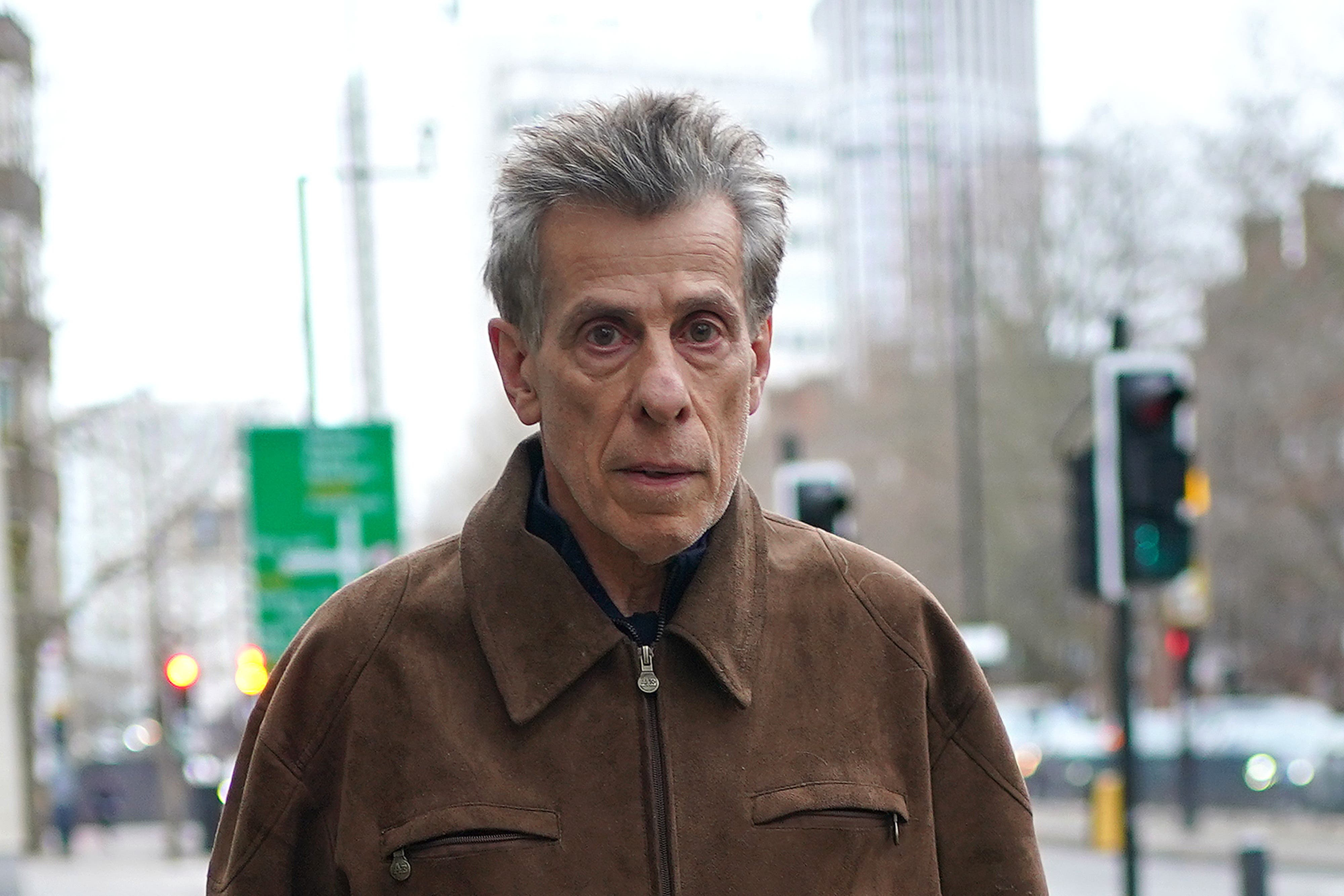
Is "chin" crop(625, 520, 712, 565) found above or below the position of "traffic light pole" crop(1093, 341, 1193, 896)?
above

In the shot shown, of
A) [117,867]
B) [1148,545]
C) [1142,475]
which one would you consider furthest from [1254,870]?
[117,867]

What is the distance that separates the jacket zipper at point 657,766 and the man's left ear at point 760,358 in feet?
1.03

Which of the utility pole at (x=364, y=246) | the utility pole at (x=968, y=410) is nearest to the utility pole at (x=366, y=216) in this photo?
the utility pole at (x=364, y=246)

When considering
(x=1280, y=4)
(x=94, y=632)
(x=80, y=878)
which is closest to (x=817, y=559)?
(x=80, y=878)

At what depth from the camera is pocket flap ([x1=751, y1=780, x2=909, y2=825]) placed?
7.20 ft

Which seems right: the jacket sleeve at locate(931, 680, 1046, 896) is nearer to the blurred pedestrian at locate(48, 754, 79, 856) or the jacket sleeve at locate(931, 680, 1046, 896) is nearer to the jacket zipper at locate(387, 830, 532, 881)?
→ the jacket zipper at locate(387, 830, 532, 881)

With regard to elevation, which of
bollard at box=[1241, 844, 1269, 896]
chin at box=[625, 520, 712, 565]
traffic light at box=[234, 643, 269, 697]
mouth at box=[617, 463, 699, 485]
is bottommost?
traffic light at box=[234, 643, 269, 697]

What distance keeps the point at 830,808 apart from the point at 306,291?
13643mm

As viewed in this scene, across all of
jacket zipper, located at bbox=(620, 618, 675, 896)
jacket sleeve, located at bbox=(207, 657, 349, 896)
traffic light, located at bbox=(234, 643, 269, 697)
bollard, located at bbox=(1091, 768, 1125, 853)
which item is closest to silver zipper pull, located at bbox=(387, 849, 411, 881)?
jacket sleeve, located at bbox=(207, 657, 349, 896)

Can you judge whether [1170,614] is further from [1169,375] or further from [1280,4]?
[1169,375]

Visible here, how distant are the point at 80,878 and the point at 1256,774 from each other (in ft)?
55.6

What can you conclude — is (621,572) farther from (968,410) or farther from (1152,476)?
(968,410)

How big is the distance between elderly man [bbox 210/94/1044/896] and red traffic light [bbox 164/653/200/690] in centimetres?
2118

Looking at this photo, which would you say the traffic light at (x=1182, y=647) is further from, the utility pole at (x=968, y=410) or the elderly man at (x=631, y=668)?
the elderly man at (x=631, y=668)
